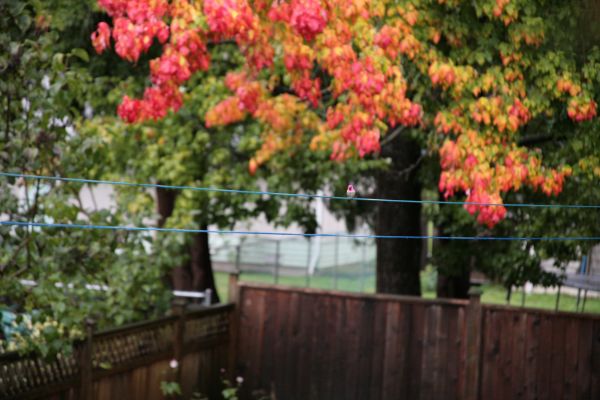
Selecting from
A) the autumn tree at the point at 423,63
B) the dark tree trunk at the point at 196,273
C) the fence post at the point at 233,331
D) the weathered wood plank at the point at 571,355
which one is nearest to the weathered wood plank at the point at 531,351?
the weathered wood plank at the point at 571,355

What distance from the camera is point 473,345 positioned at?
33.7ft

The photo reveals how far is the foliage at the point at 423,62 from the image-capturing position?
823 cm

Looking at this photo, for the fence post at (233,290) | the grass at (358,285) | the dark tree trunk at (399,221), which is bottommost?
the grass at (358,285)

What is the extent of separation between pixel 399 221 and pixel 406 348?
2004mm

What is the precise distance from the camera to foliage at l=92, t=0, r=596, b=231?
8227 mm

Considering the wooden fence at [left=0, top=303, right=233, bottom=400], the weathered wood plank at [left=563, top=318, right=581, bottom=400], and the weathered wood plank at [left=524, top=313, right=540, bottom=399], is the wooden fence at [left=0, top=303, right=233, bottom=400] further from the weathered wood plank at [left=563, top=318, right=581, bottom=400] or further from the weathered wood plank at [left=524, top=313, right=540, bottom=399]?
the weathered wood plank at [left=563, top=318, right=581, bottom=400]

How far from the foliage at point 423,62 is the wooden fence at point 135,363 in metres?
2.22

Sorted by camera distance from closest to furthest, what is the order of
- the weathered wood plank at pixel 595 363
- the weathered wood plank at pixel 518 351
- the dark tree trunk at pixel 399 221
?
the weathered wood plank at pixel 595 363
the weathered wood plank at pixel 518 351
the dark tree trunk at pixel 399 221

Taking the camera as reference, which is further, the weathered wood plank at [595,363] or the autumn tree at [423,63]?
the weathered wood plank at [595,363]

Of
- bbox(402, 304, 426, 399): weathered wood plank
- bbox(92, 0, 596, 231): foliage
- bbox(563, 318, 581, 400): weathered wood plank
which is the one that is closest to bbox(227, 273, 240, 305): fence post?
bbox(402, 304, 426, 399): weathered wood plank

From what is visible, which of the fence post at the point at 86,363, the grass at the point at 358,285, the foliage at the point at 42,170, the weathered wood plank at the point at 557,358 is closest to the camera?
the foliage at the point at 42,170

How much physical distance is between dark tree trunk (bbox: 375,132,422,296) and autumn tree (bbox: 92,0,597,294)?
2429mm

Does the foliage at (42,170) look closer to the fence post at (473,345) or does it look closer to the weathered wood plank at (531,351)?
the fence post at (473,345)

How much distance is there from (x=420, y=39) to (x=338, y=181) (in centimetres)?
477
